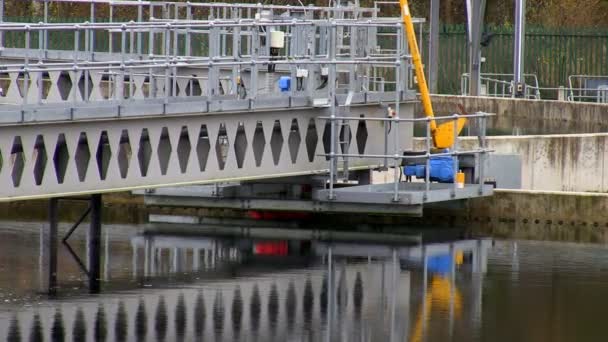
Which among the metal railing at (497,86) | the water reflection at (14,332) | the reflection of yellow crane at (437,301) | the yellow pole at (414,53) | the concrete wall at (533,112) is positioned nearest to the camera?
the water reflection at (14,332)

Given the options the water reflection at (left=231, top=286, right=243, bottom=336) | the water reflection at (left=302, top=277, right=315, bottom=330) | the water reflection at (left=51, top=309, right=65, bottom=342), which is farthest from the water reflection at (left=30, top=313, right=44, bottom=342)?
the water reflection at (left=302, top=277, right=315, bottom=330)

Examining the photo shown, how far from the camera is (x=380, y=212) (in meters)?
28.4

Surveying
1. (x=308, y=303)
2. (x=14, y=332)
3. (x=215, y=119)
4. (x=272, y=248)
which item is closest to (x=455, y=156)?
(x=272, y=248)

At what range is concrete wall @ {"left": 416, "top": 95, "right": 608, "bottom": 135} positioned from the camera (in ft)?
157

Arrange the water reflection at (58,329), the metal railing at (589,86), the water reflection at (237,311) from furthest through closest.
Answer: the metal railing at (589,86) → the water reflection at (237,311) → the water reflection at (58,329)

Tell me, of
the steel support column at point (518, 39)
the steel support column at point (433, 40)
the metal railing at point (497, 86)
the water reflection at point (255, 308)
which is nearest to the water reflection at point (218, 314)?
the water reflection at point (255, 308)

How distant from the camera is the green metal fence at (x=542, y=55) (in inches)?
2454

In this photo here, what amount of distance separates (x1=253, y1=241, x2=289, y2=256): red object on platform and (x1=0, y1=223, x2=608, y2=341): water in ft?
0.10

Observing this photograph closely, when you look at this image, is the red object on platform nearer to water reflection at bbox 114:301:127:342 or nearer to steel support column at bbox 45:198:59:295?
steel support column at bbox 45:198:59:295

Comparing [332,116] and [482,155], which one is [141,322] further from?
[482,155]

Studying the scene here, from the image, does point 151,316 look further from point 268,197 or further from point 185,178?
point 268,197

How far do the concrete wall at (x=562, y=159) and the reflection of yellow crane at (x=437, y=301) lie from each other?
9.03 meters

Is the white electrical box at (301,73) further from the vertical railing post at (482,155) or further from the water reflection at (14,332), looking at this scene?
the water reflection at (14,332)

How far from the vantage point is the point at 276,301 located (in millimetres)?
22422
